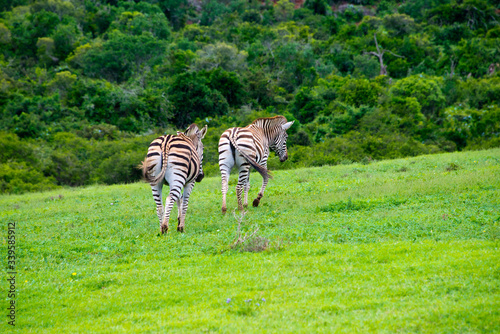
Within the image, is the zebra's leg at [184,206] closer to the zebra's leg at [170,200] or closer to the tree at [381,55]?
the zebra's leg at [170,200]

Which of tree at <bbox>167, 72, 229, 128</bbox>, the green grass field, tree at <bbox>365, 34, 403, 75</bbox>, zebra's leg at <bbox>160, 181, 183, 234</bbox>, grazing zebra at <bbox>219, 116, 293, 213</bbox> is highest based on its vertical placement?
tree at <bbox>365, 34, 403, 75</bbox>

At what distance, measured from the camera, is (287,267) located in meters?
8.20

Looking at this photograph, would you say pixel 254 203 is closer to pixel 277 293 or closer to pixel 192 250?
pixel 192 250

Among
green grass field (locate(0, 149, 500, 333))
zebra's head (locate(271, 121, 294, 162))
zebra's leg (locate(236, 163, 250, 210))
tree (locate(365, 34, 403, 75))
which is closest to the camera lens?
green grass field (locate(0, 149, 500, 333))

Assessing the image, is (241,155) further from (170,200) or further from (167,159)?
(170,200)

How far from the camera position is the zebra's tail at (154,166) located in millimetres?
11008

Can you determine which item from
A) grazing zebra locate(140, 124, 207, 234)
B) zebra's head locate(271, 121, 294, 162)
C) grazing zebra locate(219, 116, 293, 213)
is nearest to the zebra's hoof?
grazing zebra locate(140, 124, 207, 234)

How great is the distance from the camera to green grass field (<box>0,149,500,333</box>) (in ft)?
20.9

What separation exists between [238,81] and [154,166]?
94.9 feet

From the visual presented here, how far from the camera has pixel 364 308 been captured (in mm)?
6477

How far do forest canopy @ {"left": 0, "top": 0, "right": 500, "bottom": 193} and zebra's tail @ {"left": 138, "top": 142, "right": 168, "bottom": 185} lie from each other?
1353 cm

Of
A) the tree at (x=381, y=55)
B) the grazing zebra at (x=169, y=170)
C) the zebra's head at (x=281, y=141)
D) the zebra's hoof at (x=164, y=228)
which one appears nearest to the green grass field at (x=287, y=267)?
the zebra's hoof at (x=164, y=228)

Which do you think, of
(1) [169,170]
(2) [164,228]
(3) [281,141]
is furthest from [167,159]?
(3) [281,141]

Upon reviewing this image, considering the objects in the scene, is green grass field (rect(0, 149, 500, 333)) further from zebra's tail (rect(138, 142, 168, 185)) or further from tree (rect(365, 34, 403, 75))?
tree (rect(365, 34, 403, 75))
